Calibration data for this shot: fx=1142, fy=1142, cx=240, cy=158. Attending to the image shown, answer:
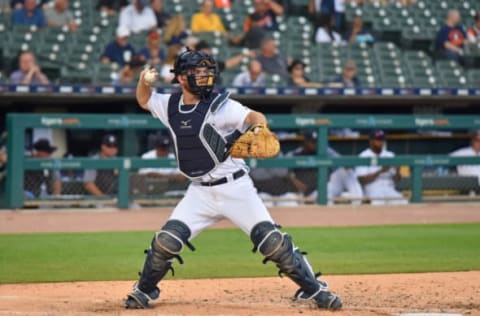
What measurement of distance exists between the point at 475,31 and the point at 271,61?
431cm

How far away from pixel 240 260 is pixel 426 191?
→ 6208 mm

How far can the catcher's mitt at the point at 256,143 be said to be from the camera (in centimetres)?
647

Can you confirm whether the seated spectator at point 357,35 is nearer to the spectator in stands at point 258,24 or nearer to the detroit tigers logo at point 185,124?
the spectator in stands at point 258,24

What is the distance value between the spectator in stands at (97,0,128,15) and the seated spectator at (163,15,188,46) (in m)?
1.01

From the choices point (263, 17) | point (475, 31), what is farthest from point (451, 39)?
point (263, 17)

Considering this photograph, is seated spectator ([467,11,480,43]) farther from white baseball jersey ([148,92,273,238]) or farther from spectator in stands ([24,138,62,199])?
white baseball jersey ([148,92,273,238])

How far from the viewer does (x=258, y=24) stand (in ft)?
53.2

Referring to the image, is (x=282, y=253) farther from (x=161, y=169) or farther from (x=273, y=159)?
(x=273, y=159)

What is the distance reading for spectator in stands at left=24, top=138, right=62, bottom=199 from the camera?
1345 centimetres

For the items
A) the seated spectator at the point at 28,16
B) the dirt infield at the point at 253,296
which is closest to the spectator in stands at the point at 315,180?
the seated spectator at the point at 28,16

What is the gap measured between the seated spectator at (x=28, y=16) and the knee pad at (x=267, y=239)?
9.63 m

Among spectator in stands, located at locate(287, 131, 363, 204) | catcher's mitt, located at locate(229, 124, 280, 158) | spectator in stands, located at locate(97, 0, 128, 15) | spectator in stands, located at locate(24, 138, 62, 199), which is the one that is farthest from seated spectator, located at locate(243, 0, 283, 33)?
catcher's mitt, located at locate(229, 124, 280, 158)

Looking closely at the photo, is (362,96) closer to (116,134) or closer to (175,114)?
(116,134)

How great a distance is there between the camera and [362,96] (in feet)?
49.6
